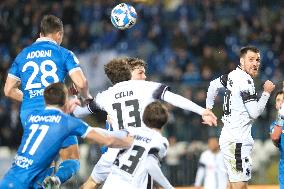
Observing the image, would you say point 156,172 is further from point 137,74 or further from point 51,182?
point 137,74

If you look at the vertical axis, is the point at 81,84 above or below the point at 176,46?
below

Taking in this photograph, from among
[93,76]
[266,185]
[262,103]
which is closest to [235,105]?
[262,103]

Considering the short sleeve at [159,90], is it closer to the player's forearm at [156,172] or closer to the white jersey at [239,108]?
the player's forearm at [156,172]

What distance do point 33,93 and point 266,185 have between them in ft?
27.9

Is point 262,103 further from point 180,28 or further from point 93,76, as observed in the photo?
point 180,28

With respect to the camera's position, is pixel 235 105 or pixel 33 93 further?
pixel 235 105

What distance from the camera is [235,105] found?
1202 cm

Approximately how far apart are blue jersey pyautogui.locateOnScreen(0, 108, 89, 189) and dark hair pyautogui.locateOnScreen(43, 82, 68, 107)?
0.08m

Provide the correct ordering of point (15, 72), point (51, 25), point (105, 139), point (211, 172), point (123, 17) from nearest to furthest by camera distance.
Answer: point (105, 139)
point (51, 25)
point (15, 72)
point (123, 17)
point (211, 172)

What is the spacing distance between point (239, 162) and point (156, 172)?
299 centimetres

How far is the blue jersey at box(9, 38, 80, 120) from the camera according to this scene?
1097 cm

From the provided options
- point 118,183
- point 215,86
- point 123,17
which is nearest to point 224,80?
point 215,86

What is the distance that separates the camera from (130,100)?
10.4 m

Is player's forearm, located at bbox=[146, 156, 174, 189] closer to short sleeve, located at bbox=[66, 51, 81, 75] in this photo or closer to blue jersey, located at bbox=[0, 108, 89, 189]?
blue jersey, located at bbox=[0, 108, 89, 189]
